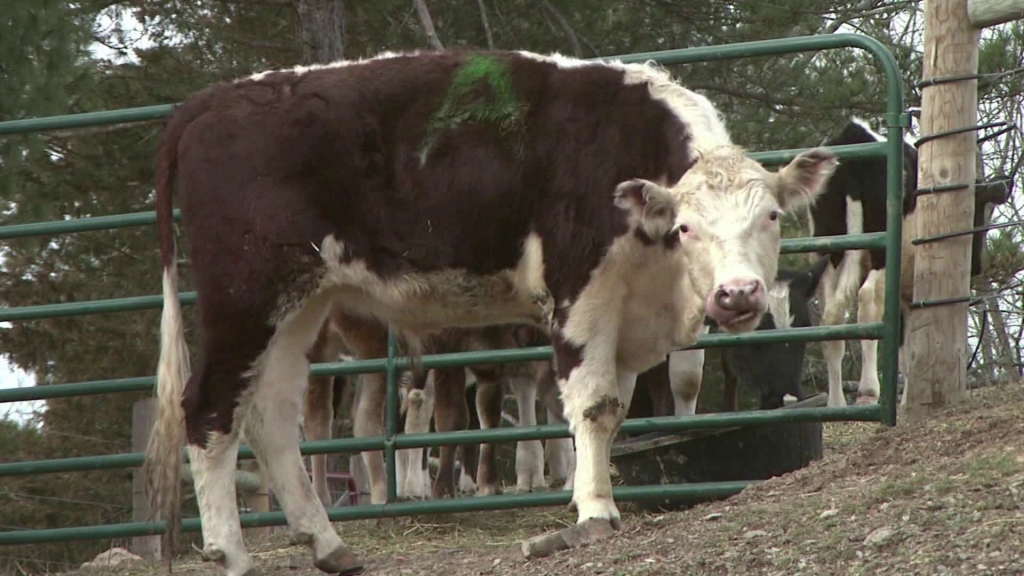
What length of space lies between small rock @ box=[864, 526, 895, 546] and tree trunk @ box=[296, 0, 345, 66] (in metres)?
8.07

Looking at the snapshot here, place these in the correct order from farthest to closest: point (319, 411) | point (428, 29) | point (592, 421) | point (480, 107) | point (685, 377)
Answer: point (428, 29) → point (685, 377) → point (319, 411) → point (480, 107) → point (592, 421)

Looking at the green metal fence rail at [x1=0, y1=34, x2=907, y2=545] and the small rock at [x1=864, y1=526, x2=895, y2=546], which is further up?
the green metal fence rail at [x1=0, y1=34, x2=907, y2=545]

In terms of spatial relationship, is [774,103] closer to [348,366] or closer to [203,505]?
[348,366]

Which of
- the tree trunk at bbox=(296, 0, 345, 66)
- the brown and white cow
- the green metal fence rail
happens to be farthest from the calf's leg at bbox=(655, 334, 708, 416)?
the tree trunk at bbox=(296, 0, 345, 66)

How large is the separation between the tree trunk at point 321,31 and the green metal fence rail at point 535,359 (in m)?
4.14

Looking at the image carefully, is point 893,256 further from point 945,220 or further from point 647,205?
point 647,205

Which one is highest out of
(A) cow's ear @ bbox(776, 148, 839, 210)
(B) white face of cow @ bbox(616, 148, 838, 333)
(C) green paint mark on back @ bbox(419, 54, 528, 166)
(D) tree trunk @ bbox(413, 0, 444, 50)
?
(D) tree trunk @ bbox(413, 0, 444, 50)

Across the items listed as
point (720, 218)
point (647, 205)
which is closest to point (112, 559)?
point (647, 205)

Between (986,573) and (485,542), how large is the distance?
3532 mm

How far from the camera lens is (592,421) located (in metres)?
6.14

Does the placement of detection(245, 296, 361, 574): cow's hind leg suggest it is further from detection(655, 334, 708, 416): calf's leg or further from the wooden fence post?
detection(655, 334, 708, 416): calf's leg

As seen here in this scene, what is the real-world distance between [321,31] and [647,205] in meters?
6.83

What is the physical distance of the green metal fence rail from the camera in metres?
7.29

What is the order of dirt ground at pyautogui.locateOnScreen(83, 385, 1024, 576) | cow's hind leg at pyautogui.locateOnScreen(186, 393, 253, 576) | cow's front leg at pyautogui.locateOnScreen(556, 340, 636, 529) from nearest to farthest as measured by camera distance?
dirt ground at pyautogui.locateOnScreen(83, 385, 1024, 576) < cow's front leg at pyautogui.locateOnScreen(556, 340, 636, 529) < cow's hind leg at pyautogui.locateOnScreen(186, 393, 253, 576)
